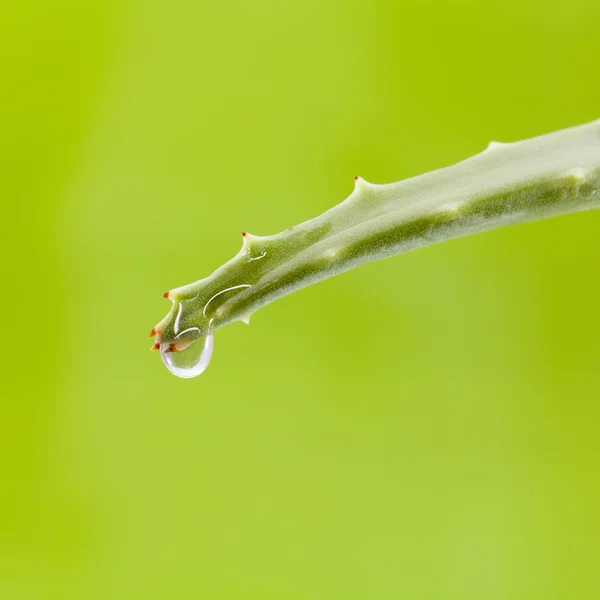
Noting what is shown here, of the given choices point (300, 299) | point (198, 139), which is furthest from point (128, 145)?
point (300, 299)

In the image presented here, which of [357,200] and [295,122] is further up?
[295,122]

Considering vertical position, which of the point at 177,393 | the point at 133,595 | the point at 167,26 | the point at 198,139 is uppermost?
the point at 167,26

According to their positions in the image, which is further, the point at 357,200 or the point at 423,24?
the point at 423,24

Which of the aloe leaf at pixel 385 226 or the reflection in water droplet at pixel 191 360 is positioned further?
the reflection in water droplet at pixel 191 360

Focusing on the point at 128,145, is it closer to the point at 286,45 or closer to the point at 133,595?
the point at 286,45

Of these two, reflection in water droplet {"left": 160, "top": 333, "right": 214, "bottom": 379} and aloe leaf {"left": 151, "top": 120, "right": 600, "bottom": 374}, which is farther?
reflection in water droplet {"left": 160, "top": 333, "right": 214, "bottom": 379}

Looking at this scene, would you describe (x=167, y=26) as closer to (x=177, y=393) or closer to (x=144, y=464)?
(x=177, y=393)

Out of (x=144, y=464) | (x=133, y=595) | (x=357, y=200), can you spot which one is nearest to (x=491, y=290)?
(x=144, y=464)

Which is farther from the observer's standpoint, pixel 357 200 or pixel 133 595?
pixel 133 595

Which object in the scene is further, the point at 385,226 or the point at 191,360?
the point at 191,360
